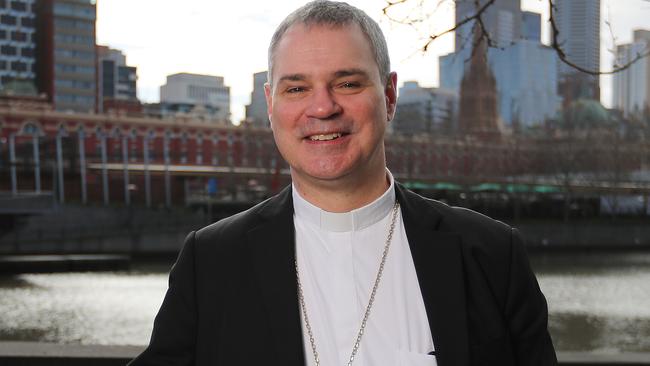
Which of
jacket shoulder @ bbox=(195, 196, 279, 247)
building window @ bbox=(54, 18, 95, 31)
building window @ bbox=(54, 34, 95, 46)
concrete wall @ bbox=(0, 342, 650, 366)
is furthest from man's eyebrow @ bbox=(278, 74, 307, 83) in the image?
building window @ bbox=(54, 18, 95, 31)

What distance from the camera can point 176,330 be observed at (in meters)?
1.80

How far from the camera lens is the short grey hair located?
1767mm

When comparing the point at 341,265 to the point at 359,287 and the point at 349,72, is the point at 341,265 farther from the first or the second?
the point at 349,72

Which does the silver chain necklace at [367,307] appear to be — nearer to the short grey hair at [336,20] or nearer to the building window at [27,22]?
the short grey hair at [336,20]

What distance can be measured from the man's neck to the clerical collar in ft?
0.04

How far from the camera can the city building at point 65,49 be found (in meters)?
77.3

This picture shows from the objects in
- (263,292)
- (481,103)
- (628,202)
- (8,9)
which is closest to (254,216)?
(263,292)

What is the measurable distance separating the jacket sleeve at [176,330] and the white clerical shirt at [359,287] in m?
0.26

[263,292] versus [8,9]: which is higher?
[8,9]

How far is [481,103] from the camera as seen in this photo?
72438 millimetres

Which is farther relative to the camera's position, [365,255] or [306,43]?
[365,255]

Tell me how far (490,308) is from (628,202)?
56.5 m

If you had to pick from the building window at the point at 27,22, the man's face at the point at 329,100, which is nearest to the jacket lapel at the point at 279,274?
the man's face at the point at 329,100

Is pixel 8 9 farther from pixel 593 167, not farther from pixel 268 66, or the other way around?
pixel 268 66
